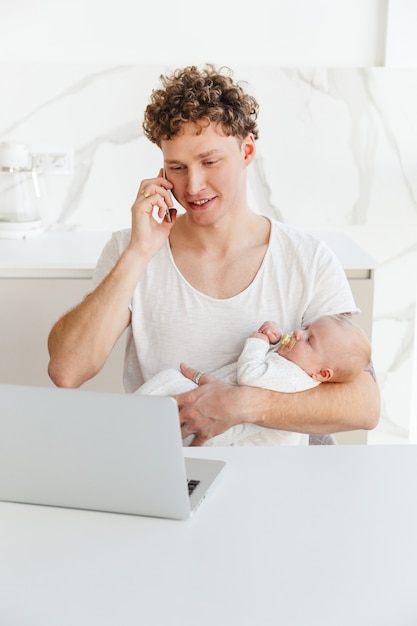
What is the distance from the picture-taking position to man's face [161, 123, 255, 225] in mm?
1918

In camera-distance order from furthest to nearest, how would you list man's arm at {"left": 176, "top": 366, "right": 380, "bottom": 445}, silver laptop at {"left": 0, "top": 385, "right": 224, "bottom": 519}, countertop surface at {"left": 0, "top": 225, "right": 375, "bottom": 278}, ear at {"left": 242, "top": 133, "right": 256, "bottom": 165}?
countertop surface at {"left": 0, "top": 225, "right": 375, "bottom": 278} < ear at {"left": 242, "top": 133, "right": 256, "bottom": 165} < man's arm at {"left": 176, "top": 366, "right": 380, "bottom": 445} < silver laptop at {"left": 0, "top": 385, "right": 224, "bottom": 519}

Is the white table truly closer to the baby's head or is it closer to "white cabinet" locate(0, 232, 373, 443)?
the baby's head

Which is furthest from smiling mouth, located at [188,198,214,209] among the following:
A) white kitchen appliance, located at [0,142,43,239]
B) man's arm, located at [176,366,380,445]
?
white kitchen appliance, located at [0,142,43,239]

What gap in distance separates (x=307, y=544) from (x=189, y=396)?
2.17ft

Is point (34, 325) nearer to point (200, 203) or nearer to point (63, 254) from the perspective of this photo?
point (63, 254)

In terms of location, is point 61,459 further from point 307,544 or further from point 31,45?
point 31,45

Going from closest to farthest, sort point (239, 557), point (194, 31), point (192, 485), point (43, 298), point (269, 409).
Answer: point (239, 557)
point (192, 485)
point (269, 409)
point (43, 298)
point (194, 31)

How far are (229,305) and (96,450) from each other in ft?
2.80

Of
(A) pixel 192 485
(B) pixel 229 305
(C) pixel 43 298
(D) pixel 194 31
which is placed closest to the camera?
(A) pixel 192 485

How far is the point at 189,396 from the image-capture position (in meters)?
1.81

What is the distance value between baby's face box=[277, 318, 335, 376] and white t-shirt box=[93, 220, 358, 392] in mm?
76

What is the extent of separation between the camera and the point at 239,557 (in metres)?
1.14

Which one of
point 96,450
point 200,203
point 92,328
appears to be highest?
point 200,203

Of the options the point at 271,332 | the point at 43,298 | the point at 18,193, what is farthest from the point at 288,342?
the point at 18,193
